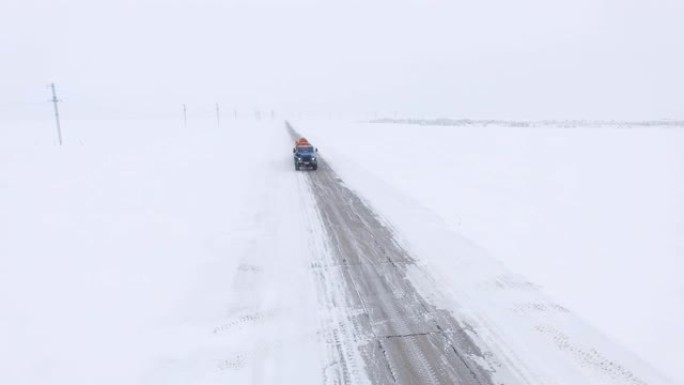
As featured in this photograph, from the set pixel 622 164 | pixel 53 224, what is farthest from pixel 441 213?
pixel 622 164

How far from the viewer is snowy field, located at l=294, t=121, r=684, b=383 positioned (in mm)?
7133

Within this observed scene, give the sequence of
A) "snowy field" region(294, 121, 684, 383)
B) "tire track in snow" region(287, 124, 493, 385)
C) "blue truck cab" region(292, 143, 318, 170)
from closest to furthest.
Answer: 1. "tire track in snow" region(287, 124, 493, 385)
2. "snowy field" region(294, 121, 684, 383)
3. "blue truck cab" region(292, 143, 318, 170)

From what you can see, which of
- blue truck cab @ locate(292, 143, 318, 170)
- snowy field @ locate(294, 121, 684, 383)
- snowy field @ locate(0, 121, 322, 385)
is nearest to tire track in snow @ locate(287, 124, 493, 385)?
snowy field @ locate(0, 121, 322, 385)

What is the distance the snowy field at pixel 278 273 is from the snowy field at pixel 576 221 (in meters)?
0.06

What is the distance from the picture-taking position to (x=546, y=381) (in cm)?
532

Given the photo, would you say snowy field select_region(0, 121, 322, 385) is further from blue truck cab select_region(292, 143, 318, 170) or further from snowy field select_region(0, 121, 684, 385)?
blue truck cab select_region(292, 143, 318, 170)

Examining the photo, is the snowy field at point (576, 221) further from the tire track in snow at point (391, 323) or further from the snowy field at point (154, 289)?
the snowy field at point (154, 289)

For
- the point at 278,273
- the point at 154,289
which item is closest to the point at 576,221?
the point at 278,273

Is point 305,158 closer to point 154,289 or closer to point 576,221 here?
point 576,221

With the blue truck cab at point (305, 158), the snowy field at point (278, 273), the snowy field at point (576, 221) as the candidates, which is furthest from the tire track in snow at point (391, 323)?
the blue truck cab at point (305, 158)

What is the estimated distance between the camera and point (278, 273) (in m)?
8.89

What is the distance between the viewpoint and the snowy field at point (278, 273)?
5883 millimetres

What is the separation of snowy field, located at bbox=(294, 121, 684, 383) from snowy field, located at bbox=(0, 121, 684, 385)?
58 millimetres

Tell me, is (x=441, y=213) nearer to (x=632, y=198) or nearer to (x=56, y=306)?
(x=632, y=198)
